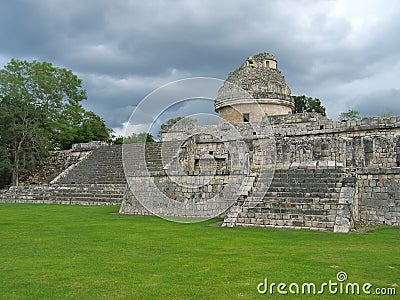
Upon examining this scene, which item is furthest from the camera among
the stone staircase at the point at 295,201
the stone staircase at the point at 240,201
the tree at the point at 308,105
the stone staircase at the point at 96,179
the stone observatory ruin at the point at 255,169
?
the tree at the point at 308,105

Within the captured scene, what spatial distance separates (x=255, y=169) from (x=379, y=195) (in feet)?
14.8

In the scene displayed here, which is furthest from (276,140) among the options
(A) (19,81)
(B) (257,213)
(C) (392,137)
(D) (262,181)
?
(A) (19,81)

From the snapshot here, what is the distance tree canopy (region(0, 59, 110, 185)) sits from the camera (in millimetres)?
24203

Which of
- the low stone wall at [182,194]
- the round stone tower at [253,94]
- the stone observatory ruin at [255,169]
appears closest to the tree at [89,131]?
the stone observatory ruin at [255,169]

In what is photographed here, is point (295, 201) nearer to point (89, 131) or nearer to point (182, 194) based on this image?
point (182, 194)

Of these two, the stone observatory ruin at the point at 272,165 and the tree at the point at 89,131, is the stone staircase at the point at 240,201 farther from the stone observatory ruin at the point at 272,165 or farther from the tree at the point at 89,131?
the tree at the point at 89,131

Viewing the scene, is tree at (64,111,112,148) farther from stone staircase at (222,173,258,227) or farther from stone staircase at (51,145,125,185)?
stone staircase at (222,173,258,227)

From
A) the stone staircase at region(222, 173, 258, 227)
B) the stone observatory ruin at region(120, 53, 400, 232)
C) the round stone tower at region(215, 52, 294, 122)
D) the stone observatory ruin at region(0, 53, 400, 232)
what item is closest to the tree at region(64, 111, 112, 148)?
the stone observatory ruin at region(0, 53, 400, 232)

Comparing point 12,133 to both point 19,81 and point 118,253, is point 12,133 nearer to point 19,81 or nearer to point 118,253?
point 19,81

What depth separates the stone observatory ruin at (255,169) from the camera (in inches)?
436

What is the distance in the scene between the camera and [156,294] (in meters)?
4.52

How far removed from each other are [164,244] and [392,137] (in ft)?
38.4

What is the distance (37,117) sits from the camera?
25.7 m

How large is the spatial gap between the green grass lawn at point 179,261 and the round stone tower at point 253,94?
1401 cm
